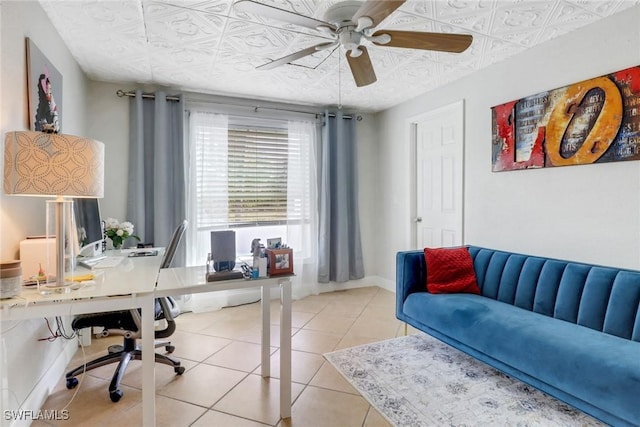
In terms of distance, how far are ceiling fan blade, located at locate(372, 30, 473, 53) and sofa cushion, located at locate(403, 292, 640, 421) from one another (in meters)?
1.67

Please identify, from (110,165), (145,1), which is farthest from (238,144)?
(145,1)

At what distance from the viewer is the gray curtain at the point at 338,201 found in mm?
4301

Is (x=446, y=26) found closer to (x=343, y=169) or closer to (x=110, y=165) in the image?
(x=343, y=169)

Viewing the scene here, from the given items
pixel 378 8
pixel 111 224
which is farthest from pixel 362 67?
pixel 111 224

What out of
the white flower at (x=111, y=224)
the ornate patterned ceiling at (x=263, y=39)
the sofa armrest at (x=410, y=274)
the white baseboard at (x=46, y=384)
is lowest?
the white baseboard at (x=46, y=384)

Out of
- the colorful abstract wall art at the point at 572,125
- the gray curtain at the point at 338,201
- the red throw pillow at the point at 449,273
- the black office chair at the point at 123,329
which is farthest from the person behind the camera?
the gray curtain at the point at 338,201

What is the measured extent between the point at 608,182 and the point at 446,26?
1.54 meters

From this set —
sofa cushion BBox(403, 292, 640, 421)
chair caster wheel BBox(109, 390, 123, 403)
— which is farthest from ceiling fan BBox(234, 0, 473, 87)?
chair caster wheel BBox(109, 390, 123, 403)

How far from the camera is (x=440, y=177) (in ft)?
12.3

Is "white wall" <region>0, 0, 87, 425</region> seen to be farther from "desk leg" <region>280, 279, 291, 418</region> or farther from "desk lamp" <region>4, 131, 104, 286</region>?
"desk leg" <region>280, 279, 291, 418</region>

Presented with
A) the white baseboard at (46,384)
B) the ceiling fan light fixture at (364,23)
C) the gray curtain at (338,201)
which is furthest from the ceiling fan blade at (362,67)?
the white baseboard at (46,384)

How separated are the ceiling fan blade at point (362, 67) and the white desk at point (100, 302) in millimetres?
1764

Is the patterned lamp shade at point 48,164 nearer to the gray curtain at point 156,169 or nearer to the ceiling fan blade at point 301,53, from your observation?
the ceiling fan blade at point 301,53

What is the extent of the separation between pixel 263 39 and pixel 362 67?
2.74 ft
